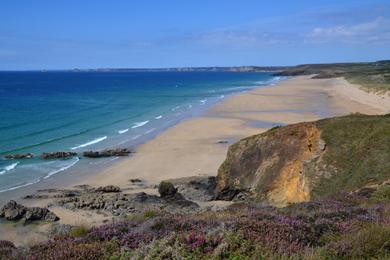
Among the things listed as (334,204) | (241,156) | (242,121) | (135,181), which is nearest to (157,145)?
(135,181)

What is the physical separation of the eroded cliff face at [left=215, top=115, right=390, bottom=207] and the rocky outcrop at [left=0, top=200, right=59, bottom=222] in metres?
7.12

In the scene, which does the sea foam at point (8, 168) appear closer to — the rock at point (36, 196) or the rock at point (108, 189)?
the rock at point (36, 196)

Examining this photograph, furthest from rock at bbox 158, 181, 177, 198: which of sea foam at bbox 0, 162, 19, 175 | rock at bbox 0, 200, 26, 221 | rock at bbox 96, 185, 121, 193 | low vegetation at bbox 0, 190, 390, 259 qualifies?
low vegetation at bbox 0, 190, 390, 259

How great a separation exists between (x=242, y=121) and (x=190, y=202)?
104 feet

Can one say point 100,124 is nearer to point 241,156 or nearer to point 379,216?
point 241,156

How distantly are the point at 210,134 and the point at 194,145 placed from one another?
5.39m

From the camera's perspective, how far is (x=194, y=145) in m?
36.7

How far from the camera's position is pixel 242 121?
50156 millimetres

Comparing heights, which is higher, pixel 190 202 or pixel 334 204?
pixel 334 204

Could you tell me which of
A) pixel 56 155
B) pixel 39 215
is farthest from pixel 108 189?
pixel 56 155

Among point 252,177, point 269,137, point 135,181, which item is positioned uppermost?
point 269,137

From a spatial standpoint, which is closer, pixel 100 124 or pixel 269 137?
pixel 269 137

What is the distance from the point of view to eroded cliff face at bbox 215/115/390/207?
51.2 ft

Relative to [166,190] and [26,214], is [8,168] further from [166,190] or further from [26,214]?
[166,190]
